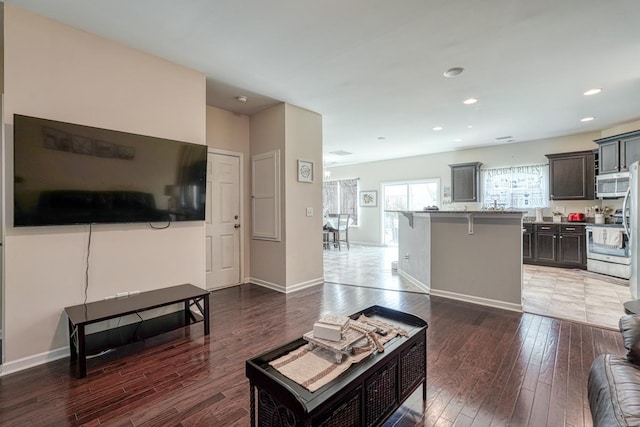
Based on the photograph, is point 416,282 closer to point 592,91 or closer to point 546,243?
point 546,243

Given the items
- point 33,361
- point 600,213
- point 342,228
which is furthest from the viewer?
point 342,228

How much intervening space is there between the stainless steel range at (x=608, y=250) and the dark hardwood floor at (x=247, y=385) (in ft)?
9.18

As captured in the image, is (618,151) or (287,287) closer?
(287,287)

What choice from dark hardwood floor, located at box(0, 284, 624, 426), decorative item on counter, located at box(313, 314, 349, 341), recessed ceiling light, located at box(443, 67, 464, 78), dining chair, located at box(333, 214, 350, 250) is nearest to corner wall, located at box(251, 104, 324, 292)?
dark hardwood floor, located at box(0, 284, 624, 426)

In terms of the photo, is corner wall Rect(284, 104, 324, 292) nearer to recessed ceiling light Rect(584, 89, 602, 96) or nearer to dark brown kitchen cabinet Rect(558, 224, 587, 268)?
recessed ceiling light Rect(584, 89, 602, 96)

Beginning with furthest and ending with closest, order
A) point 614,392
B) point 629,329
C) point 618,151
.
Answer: point 618,151 → point 629,329 → point 614,392

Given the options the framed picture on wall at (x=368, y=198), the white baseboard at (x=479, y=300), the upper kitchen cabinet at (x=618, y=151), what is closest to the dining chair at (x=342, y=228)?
the framed picture on wall at (x=368, y=198)

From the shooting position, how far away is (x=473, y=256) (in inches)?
146

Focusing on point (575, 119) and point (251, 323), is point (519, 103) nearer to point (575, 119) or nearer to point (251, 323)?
point (575, 119)

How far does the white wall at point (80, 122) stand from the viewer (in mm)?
2242

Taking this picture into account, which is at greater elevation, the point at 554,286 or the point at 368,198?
the point at 368,198

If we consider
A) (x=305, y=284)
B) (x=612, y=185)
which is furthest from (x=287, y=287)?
(x=612, y=185)

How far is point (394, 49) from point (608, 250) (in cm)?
513

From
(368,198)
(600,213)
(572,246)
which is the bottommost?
(572,246)
